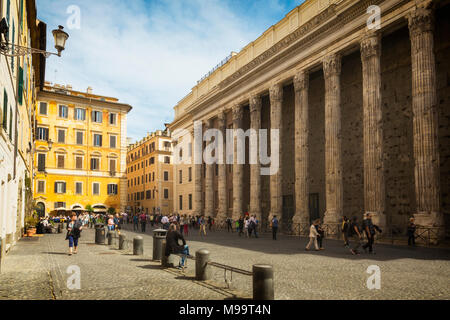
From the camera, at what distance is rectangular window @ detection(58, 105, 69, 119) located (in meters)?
51.3

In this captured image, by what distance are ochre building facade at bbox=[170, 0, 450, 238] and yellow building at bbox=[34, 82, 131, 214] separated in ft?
77.9

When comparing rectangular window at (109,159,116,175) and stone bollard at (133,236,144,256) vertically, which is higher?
rectangular window at (109,159,116,175)

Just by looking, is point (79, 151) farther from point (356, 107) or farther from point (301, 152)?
point (356, 107)

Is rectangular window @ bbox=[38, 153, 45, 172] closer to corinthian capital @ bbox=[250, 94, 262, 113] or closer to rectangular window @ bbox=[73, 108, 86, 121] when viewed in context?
rectangular window @ bbox=[73, 108, 86, 121]

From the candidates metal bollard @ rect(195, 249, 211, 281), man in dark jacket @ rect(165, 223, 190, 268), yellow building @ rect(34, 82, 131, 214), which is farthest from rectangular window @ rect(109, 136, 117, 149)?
metal bollard @ rect(195, 249, 211, 281)

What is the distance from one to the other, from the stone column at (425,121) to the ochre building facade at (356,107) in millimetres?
49

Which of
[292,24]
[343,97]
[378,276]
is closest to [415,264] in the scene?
[378,276]

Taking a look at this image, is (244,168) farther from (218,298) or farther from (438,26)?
(218,298)

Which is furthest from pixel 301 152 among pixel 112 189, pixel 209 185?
pixel 112 189

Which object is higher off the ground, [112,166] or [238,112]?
[238,112]

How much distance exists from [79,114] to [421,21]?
44594mm

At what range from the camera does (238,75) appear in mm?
34656

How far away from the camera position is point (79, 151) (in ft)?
171

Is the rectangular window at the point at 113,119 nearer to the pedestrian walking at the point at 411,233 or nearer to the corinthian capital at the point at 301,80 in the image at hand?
the corinthian capital at the point at 301,80
